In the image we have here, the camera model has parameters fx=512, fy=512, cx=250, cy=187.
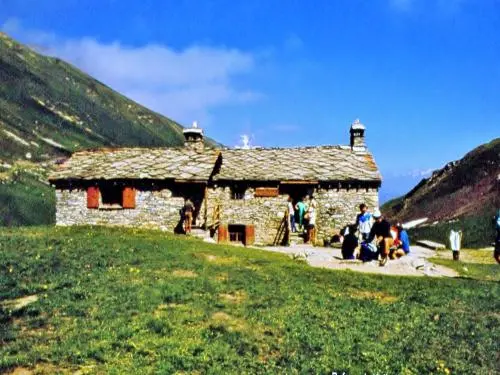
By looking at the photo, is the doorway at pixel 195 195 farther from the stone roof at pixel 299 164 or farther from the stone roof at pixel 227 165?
the stone roof at pixel 299 164

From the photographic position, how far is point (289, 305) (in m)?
13.6

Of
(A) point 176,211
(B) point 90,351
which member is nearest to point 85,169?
(A) point 176,211

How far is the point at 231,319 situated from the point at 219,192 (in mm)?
19933

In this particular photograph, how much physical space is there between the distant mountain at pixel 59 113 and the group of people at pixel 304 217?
193 feet

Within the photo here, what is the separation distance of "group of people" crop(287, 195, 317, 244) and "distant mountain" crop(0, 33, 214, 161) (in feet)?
193

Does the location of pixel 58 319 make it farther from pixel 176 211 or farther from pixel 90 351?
pixel 176 211

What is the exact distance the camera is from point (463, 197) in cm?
5831

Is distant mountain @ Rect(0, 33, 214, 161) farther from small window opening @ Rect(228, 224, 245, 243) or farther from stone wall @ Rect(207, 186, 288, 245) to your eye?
small window opening @ Rect(228, 224, 245, 243)

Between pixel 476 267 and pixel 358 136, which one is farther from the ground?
pixel 358 136

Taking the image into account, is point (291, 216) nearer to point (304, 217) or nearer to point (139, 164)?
point (304, 217)

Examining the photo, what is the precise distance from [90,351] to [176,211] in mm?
22153

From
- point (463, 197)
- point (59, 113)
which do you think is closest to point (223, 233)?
point (463, 197)

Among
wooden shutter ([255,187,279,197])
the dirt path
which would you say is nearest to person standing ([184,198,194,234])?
wooden shutter ([255,187,279,197])

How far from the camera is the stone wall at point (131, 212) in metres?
32.0
